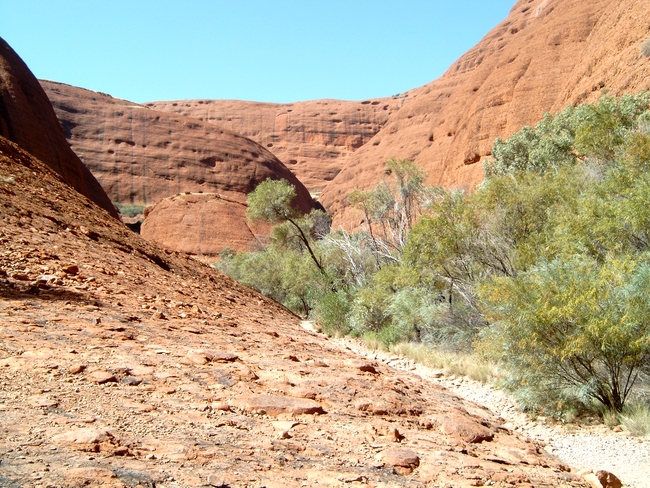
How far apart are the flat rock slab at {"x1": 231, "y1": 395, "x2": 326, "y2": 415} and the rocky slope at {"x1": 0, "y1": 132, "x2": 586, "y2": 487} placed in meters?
0.02

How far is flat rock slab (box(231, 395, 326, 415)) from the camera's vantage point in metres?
4.74

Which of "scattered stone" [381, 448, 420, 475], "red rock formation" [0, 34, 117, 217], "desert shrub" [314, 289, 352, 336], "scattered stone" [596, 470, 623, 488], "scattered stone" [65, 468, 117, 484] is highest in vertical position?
"red rock formation" [0, 34, 117, 217]

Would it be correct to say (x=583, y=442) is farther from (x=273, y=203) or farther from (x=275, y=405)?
(x=273, y=203)

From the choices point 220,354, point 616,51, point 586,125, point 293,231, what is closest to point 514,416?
point 220,354

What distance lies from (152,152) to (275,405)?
53.6 meters

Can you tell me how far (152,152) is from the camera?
54688 mm

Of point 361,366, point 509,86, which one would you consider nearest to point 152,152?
point 509,86

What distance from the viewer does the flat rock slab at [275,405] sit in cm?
474

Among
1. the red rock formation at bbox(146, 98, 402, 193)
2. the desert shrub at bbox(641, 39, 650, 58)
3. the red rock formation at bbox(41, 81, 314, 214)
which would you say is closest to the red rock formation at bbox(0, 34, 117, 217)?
the red rock formation at bbox(41, 81, 314, 214)

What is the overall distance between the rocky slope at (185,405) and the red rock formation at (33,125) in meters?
19.5

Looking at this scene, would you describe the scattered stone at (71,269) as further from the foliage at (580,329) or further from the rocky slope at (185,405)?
the foliage at (580,329)

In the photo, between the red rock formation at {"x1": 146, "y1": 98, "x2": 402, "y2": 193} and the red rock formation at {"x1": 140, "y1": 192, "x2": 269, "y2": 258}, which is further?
the red rock formation at {"x1": 146, "y1": 98, "x2": 402, "y2": 193}

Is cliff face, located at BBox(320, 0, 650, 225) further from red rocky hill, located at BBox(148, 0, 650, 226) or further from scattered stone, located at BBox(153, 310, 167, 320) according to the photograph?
scattered stone, located at BBox(153, 310, 167, 320)

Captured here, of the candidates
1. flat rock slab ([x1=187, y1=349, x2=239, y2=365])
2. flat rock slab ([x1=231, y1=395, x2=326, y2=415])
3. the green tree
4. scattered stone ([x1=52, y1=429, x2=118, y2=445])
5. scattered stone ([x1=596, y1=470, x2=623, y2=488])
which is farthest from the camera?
the green tree
